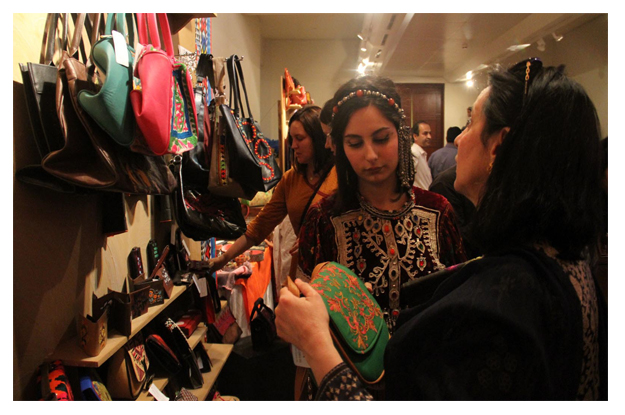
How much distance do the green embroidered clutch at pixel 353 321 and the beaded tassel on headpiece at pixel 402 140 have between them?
15.4 inches

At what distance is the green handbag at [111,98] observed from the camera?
0.83m

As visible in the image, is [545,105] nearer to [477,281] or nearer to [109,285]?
[477,281]

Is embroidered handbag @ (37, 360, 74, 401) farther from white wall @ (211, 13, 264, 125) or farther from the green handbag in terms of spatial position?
white wall @ (211, 13, 264, 125)

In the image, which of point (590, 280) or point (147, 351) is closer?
point (590, 280)

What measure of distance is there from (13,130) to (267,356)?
1600 millimetres

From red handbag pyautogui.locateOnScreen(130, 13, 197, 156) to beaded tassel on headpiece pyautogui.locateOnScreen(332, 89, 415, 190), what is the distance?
0.44m

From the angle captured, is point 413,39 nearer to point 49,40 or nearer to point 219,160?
point 219,160

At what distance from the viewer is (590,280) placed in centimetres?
63

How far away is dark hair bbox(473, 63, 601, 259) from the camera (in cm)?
60

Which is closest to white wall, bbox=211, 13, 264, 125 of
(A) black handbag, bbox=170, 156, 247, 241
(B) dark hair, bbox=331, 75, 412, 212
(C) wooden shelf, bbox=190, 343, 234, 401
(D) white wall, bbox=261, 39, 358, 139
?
(D) white wall, bbox=261, 39, 358, 139

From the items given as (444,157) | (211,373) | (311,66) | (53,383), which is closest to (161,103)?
(53,383)
